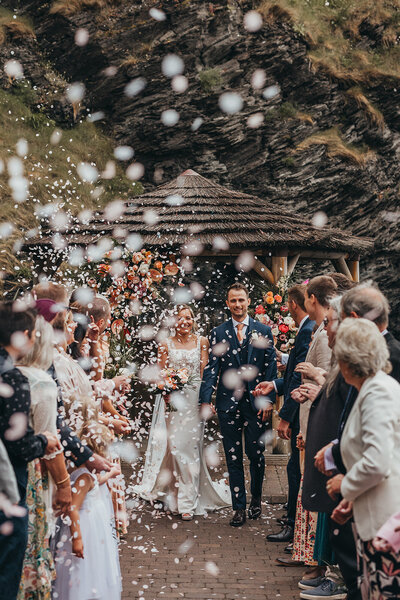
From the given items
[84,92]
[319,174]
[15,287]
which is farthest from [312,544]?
[84,92]

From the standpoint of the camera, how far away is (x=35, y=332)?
348 cm

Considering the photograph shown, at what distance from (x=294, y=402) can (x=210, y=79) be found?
1637 centimetres

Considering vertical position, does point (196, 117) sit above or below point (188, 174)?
above

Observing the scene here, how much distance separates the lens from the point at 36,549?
3561 millimetres

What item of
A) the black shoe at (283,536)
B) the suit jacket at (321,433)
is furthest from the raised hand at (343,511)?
the black shoe at (283,536)

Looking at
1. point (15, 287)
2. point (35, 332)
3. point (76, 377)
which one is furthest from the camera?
point (15, 287)

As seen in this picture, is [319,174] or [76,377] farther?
[319,174]

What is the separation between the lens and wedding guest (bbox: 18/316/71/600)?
3426 mm

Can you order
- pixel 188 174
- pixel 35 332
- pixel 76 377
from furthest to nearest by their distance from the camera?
pixel 188 174
pixel 76 377
pixel 35 332

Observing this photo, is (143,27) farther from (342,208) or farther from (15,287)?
(15,287)

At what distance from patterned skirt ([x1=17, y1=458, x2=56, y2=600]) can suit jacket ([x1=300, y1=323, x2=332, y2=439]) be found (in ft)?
7.45

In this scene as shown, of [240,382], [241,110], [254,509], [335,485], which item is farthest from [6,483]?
[241,110]

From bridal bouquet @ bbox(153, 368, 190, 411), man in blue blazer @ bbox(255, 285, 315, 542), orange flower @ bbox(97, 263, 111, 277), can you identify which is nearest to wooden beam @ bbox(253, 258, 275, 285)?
orange flower @ bbox(97, 263, 111, 277)

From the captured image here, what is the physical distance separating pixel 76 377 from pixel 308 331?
221 centimetres
